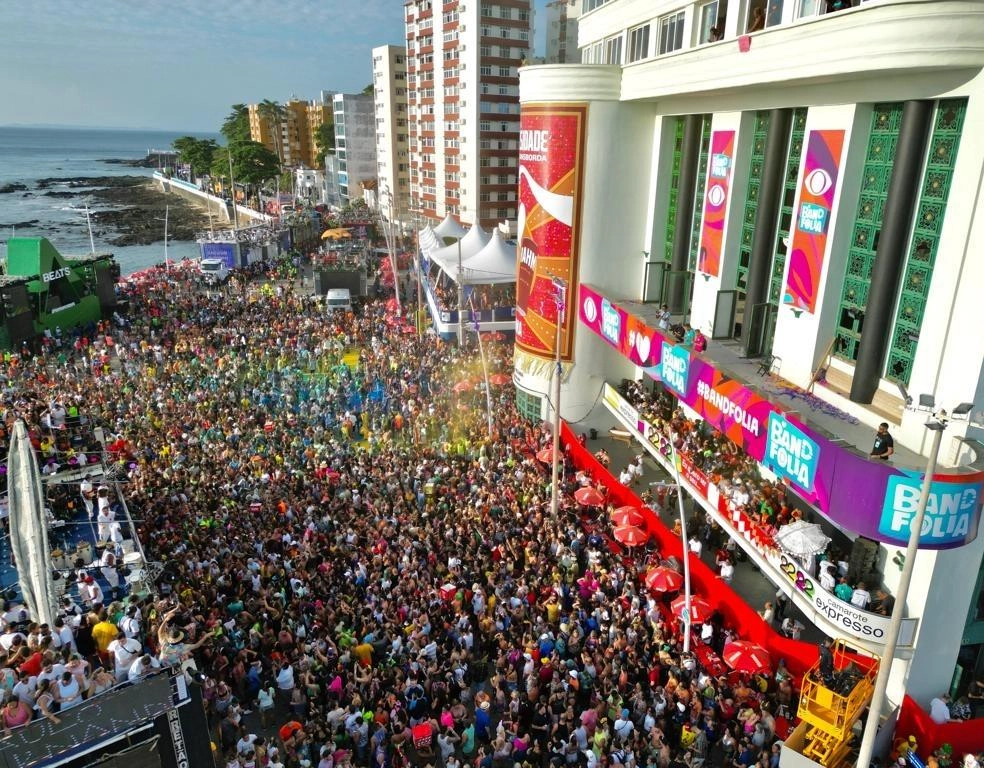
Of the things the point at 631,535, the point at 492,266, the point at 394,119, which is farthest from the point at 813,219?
the point at 394,119

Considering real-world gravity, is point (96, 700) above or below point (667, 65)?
below

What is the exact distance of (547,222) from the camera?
27688 millimetres

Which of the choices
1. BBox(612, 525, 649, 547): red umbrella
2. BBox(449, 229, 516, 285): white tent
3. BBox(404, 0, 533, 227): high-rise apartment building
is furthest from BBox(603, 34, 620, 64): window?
BBox(404, 0, 533, 227): high-rise apartment building

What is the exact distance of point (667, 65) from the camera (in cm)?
2228

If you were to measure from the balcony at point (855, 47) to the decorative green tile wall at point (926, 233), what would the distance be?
0.96 m

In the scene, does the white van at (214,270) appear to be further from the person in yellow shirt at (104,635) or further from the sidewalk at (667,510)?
the person in yellow shirt at (104,635)

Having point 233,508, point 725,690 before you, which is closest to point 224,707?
point 233,508

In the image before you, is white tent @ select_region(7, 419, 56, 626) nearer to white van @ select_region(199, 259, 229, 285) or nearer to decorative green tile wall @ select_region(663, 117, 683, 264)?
decorative green tile wall @ select_region(663, 117, 683, 264)

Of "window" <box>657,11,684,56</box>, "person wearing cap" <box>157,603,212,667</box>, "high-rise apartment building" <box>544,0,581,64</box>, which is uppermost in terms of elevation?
"high-rise apartment building" <box>544,0,581,64</box>

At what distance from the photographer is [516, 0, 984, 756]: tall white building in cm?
1338

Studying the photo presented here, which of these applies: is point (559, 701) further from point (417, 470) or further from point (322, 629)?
point (417, 470)

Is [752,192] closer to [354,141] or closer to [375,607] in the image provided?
[375,607]

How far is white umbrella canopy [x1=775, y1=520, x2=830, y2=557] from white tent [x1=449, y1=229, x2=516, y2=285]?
24.7 meters

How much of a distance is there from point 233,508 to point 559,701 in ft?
40.5
